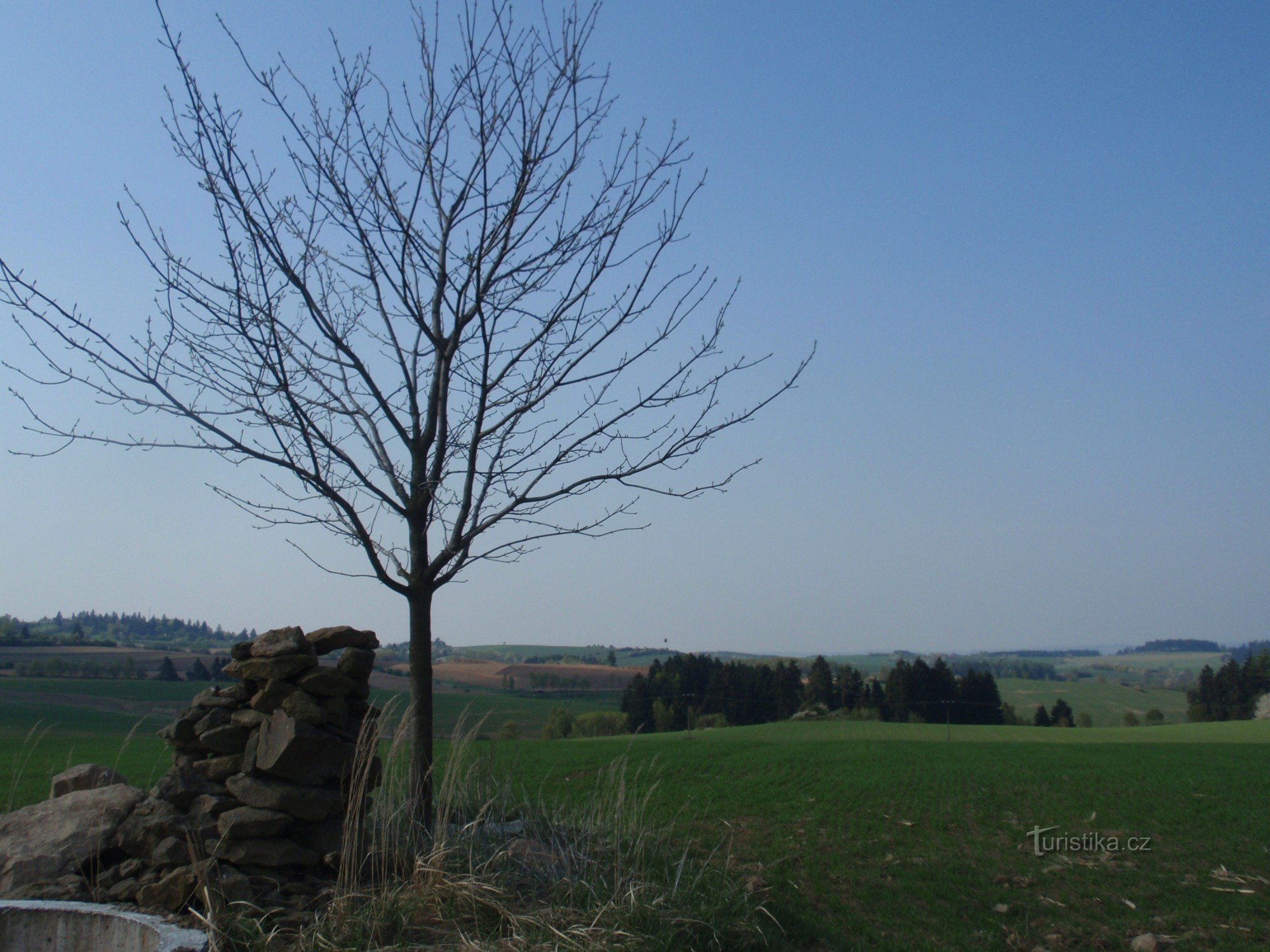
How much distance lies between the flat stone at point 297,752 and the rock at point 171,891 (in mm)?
605

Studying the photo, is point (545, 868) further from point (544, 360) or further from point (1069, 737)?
point (1069, 737)

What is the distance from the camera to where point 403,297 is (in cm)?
560

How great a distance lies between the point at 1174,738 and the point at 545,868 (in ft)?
73.5

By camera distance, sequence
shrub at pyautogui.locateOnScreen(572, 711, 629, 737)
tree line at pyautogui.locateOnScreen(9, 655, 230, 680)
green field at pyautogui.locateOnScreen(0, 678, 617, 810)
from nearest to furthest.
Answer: green field at pyautogui.locateOnScreen(0, 678, 617, 810), shrub at pyautogui.locateOnScreen(572, 711, 629, 737), tree line at pyautogui.locateOnScreen(9, 655, 230, 680)

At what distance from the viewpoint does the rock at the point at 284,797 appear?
4.39 meters

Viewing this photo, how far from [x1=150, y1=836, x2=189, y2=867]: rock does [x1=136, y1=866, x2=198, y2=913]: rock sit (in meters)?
0.16

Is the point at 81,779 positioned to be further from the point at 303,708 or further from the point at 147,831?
the point at 303,708

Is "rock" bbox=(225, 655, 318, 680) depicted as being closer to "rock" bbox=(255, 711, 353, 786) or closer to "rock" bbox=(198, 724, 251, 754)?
"rock" bbox=(255, 711, 353, 786)

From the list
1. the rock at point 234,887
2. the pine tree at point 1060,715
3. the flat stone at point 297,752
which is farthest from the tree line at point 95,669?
the pine tree at point 1060,715

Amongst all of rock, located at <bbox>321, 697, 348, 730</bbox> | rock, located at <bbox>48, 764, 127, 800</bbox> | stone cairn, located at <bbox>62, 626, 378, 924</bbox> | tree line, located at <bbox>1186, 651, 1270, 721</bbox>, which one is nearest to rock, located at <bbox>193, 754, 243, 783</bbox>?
stone cairn, located at <bbox>62, 626, 378, 924</bbox>

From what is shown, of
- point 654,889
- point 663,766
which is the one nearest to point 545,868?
point 654,889

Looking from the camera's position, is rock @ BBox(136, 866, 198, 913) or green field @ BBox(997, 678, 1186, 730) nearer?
A: rock @ BBox(136, 866, 198, 913)

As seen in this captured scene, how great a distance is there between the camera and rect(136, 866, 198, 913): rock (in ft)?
13.1

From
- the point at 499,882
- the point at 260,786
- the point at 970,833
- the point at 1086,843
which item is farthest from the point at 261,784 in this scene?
the point at 1086,843
